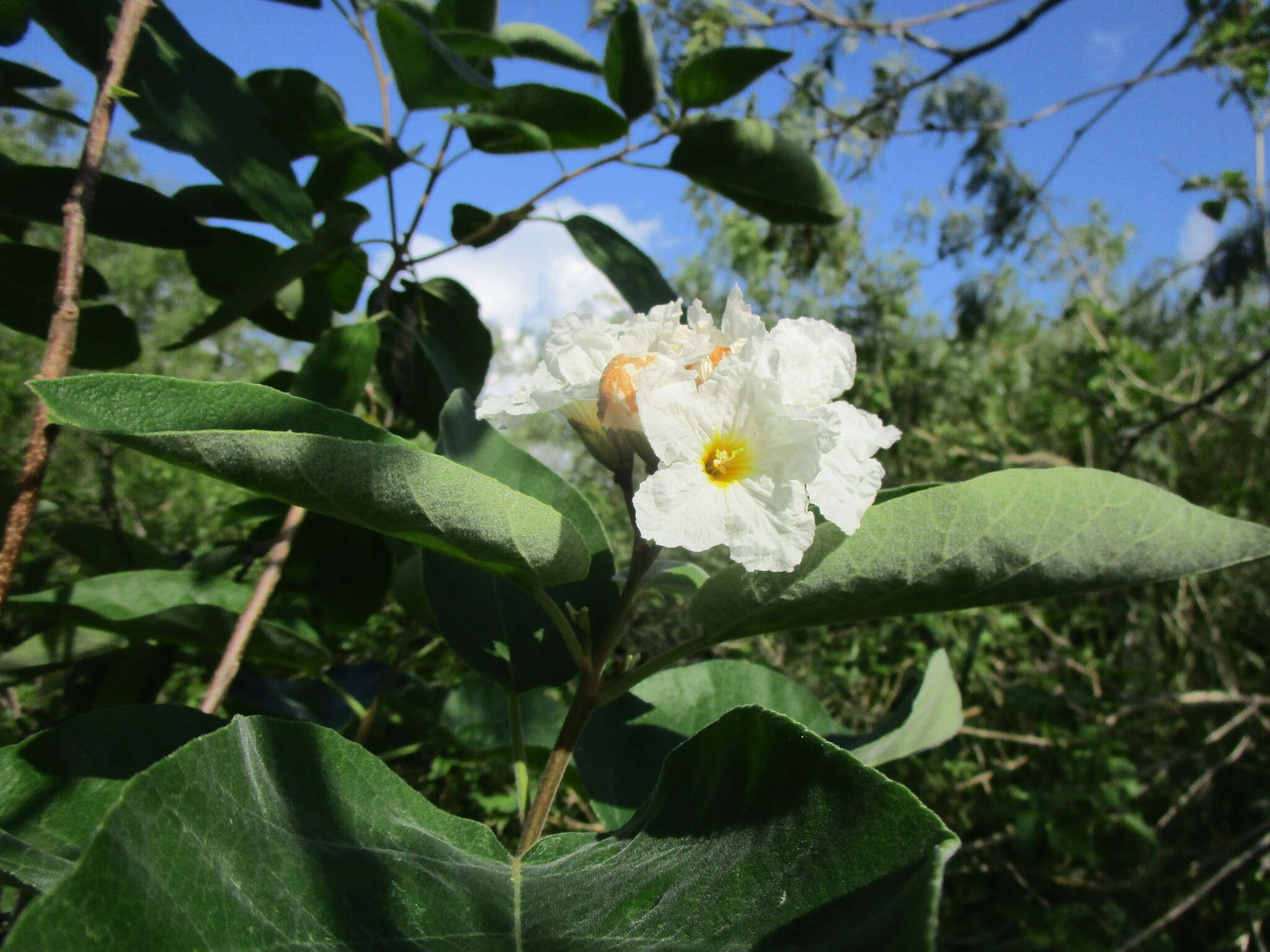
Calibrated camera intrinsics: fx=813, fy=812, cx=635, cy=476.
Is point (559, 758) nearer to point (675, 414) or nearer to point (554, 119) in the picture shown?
point (675, 414)

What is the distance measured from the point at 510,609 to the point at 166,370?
5165 millimetres

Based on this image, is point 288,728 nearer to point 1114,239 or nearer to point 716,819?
point 716,819

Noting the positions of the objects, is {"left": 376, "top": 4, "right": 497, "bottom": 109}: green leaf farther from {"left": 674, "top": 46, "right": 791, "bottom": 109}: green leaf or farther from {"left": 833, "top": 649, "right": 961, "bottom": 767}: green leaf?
{"left": 833, "top": 649, "right": 961, "bottom": 767}: green leaf

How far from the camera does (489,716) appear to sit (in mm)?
1137

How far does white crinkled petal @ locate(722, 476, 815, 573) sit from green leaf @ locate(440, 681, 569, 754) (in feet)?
1.80

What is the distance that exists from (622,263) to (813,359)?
0.52 m

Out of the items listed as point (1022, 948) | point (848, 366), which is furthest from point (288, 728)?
point (1022, 948)

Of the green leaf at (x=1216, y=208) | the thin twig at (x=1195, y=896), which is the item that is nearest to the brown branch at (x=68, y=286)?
the thin twig at (x=1195, y=896)

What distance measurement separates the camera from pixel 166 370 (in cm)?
509

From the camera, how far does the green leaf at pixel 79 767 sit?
59 centimetres

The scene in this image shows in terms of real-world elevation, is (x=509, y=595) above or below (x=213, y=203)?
below

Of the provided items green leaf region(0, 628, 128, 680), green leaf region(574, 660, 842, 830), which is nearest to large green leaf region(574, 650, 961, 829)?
green leaf region(574, 660, 842, 830)

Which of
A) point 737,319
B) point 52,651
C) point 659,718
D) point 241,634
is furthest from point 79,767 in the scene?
point 737,319

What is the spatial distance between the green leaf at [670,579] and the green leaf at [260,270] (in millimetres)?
582
